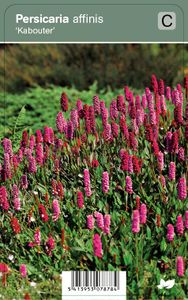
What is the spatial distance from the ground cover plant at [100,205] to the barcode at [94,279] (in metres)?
0.03

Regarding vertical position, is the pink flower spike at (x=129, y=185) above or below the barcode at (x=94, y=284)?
above

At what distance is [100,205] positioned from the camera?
361 centimetres

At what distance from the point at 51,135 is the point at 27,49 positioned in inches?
182

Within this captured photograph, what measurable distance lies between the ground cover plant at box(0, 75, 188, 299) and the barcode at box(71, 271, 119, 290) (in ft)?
0.11

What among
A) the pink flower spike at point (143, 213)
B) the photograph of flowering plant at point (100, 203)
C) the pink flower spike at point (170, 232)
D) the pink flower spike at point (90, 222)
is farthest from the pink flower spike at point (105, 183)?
the pink flower spike at point (170, 232)

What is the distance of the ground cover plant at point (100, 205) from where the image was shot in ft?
10.9

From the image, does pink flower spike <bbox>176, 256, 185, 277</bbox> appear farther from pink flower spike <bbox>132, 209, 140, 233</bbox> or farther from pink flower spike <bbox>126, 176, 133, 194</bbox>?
pink flower spike <bbox>126, 176, 133, 194</bbox>

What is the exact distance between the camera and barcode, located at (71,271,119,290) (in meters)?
3.29
